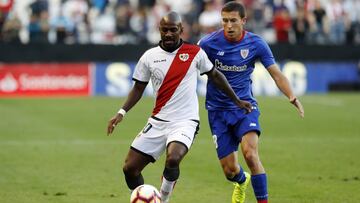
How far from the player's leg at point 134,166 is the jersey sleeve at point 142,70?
82 centimetres

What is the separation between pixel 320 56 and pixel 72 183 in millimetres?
19853

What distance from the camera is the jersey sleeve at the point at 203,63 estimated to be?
966 cm

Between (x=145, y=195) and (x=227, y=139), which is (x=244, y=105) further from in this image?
(x=145, y=195)

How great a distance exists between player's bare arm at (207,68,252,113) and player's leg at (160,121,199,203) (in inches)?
20.0

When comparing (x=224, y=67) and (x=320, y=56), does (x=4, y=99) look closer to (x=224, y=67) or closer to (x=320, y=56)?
(x=320, y=56)

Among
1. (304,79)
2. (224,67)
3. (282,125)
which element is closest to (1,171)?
(224,67)

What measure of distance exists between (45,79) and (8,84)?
1.24 metres

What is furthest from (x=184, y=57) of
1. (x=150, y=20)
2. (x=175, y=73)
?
(x=150, y=20)

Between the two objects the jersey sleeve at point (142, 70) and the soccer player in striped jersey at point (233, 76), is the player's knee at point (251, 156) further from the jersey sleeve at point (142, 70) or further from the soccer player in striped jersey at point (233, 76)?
the jersey sleeve at point (142, 70)

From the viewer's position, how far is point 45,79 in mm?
28359

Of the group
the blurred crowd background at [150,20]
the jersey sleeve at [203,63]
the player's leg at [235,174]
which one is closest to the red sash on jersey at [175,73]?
the jersey sleeve at [203,63]

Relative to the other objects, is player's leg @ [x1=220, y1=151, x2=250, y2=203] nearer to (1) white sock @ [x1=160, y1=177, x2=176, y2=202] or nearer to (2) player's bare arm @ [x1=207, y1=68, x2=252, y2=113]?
(2) player's bare arm @ [x1=207, y1=68, x2=252, y2=113]

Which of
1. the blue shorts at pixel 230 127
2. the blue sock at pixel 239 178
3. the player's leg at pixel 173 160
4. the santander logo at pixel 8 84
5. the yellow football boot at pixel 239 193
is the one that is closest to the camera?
the player's leg at pixel 173 160

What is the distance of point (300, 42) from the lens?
30906mm
